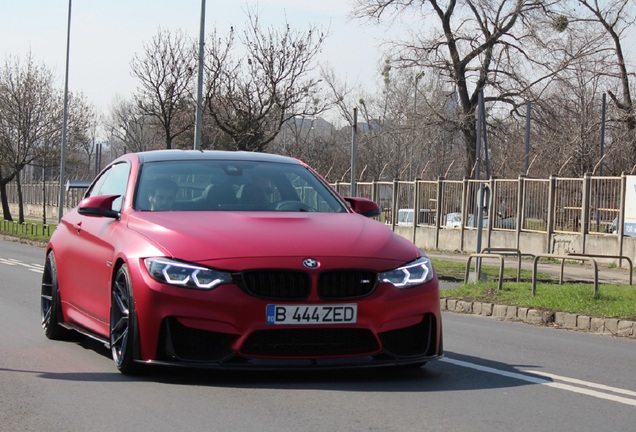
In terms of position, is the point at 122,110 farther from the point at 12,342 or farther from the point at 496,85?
the point at 12,342

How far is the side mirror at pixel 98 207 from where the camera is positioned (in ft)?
25.5

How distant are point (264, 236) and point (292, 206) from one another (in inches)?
44.9

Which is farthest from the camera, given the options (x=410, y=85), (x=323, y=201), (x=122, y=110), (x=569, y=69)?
(x=122, y=110)

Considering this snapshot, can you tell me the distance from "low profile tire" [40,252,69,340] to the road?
0.16 metres

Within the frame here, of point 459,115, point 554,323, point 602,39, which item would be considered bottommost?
point 554,323

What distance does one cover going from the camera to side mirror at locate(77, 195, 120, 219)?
25.5ft

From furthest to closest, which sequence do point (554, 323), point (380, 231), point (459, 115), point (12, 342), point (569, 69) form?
1. point (459, 115)
2. point (569, 69)
3. point (554, 323)
4. point (12, 342)
5. point (380, 231)

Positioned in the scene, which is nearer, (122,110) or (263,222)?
(263,222)

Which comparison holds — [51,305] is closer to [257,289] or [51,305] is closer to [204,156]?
[204,156]

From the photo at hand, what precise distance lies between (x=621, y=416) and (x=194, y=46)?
34.0 meters

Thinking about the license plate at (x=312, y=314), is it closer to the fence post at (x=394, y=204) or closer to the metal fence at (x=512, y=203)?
the metal fence at (x=512, y=203)

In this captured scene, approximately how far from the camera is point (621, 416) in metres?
6.10

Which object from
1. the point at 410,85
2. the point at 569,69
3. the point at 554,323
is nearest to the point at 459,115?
the point at 569,69

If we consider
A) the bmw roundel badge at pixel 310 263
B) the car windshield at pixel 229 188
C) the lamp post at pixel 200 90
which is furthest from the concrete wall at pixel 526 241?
the bmw roundel badge at pixel 310 263
